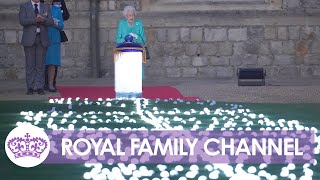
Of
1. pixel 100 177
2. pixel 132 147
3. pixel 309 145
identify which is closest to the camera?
pixel 100 177

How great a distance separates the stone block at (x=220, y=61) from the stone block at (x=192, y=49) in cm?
37

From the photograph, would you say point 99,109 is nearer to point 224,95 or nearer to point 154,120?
point 154,120

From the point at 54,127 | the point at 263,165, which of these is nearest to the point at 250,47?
the point at 54,127

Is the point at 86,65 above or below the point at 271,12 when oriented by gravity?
below

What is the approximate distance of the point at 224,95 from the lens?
12.5m

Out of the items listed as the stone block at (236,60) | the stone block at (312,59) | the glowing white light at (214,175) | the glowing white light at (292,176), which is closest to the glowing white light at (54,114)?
the glowing white light at (214,175)

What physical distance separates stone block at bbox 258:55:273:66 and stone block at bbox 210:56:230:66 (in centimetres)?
70

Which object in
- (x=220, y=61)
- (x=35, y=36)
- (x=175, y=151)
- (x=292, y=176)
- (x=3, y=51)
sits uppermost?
(x=35, y=36)

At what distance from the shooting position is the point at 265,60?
17641 millimetres

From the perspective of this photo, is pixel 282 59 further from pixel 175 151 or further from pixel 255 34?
pixel 175 151

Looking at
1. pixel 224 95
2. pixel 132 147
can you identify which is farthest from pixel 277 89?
pixel 132 147

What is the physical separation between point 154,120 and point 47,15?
442 cm

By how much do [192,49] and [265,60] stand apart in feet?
5.33

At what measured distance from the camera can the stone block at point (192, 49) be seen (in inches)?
695
